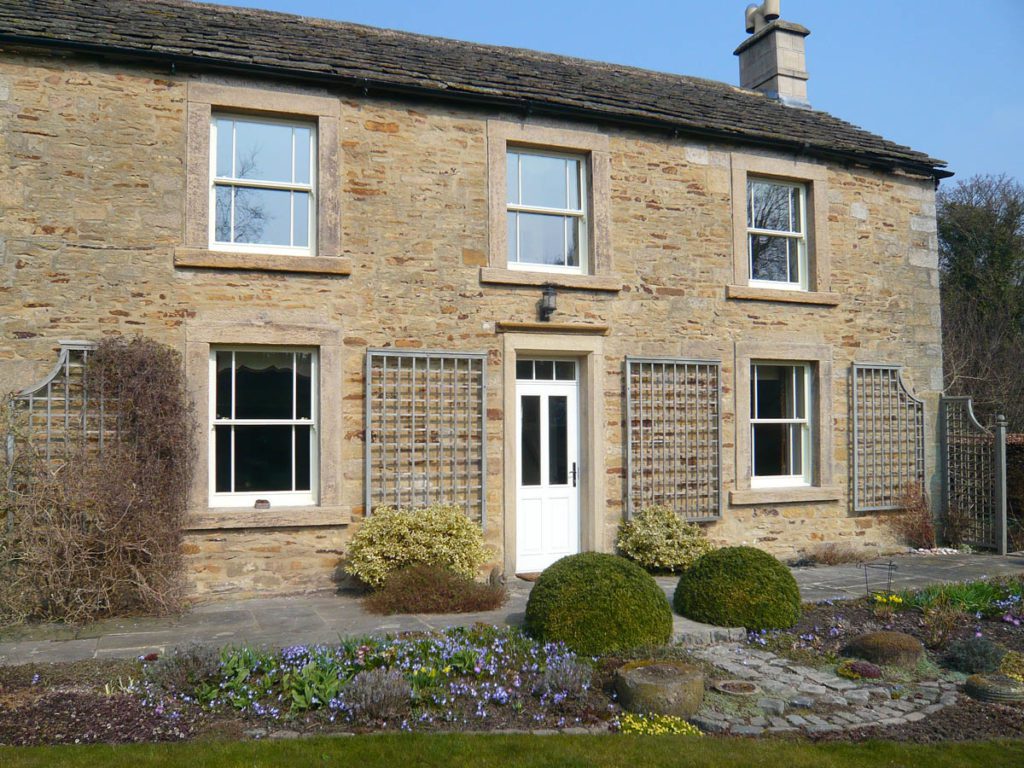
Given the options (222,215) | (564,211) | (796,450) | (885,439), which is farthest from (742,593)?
(222,215)

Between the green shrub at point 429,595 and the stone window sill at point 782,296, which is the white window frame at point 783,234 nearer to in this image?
the stone window sill at point 782,296

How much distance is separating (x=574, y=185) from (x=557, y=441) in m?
3.29

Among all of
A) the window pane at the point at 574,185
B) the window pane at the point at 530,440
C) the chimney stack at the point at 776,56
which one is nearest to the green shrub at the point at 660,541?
the window pane at the point at 530,440

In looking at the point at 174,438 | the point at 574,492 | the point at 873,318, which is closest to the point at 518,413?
the point at 574,492

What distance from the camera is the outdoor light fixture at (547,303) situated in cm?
1010

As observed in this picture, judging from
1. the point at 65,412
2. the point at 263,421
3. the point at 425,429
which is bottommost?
the point at 425,429

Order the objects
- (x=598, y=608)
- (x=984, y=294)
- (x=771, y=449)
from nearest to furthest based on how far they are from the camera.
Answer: (x=598, y=608) → (x=771, y=449) → (x=984, y=294)

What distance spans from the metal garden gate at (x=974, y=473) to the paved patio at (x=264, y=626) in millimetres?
3240

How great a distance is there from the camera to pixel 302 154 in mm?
9594

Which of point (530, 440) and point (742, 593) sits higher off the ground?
point (530, 440)

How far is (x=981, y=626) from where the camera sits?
25.3 ft

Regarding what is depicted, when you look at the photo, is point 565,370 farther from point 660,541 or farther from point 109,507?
point 109,507

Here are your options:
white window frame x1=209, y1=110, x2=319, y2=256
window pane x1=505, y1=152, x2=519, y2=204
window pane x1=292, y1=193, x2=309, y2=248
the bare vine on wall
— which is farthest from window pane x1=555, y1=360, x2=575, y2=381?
the bare vine on wall

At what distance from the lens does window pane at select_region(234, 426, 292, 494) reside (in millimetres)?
9125
